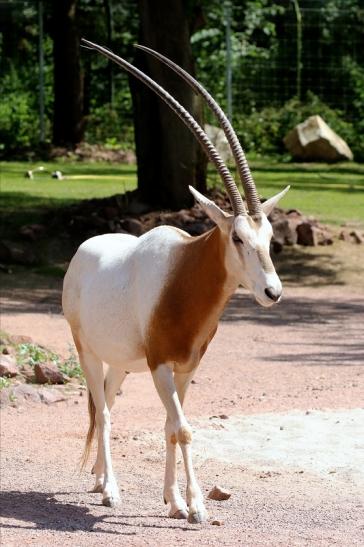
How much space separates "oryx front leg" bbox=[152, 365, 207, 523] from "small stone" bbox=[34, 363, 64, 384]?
349 centimetres

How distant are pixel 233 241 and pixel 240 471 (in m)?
1.76

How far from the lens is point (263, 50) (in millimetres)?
27766

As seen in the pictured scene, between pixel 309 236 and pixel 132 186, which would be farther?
pixel 132 186

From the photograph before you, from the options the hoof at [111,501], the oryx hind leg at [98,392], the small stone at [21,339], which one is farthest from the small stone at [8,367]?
the hoof at [111,501]

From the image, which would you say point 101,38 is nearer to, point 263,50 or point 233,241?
point 263,50

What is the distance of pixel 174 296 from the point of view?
20.9 ft

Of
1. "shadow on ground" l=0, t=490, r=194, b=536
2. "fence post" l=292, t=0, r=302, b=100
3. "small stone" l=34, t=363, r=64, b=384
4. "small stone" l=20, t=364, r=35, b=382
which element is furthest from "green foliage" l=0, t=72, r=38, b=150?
"shadow on ground" l=0, t=490, r=194, b=536

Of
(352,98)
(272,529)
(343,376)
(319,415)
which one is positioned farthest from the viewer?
(352,98)

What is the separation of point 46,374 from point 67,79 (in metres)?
15.6

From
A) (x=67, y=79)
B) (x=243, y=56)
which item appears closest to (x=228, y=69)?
(x=243, y=56)

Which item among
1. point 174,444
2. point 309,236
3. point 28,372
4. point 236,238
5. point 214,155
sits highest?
point 214,155

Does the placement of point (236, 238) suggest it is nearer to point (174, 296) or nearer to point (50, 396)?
point (174, 296)

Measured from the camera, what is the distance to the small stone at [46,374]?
9.75m

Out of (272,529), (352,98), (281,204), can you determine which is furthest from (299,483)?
(352,98)
